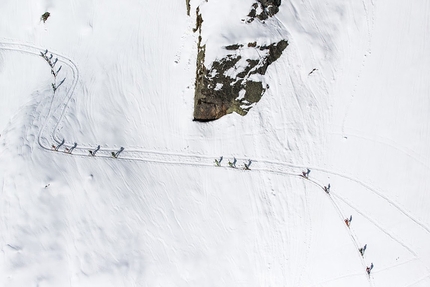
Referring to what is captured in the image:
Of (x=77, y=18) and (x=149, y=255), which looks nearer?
(x=149, y=255)

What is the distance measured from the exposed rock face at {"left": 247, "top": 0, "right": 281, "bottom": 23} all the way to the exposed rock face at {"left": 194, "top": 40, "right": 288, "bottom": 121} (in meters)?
1.50

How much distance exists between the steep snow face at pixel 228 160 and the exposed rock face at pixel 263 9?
408mm

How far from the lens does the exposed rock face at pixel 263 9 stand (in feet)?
58.4

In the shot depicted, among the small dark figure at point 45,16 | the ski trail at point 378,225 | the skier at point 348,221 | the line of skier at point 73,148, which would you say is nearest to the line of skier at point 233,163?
the ski trail at point 378,225

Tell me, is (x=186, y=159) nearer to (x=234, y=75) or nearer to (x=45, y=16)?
(x=234, y=75)

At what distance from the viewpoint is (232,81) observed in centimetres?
1798

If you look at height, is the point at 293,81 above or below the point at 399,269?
above

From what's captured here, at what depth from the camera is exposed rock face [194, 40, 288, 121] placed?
17734 mm

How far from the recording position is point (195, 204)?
18.4 meters

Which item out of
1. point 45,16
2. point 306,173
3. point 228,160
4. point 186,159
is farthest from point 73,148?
point 306,173

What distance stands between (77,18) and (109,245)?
1327 centimetres

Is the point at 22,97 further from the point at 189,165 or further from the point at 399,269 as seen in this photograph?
the point at 399,269

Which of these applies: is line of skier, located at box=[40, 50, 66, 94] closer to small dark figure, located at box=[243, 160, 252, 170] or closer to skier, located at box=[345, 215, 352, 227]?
small dark figure, located at box=[243, 160, 252, 170]

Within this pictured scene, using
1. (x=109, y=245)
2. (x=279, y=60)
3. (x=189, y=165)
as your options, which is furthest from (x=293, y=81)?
(x=109, y=245)
